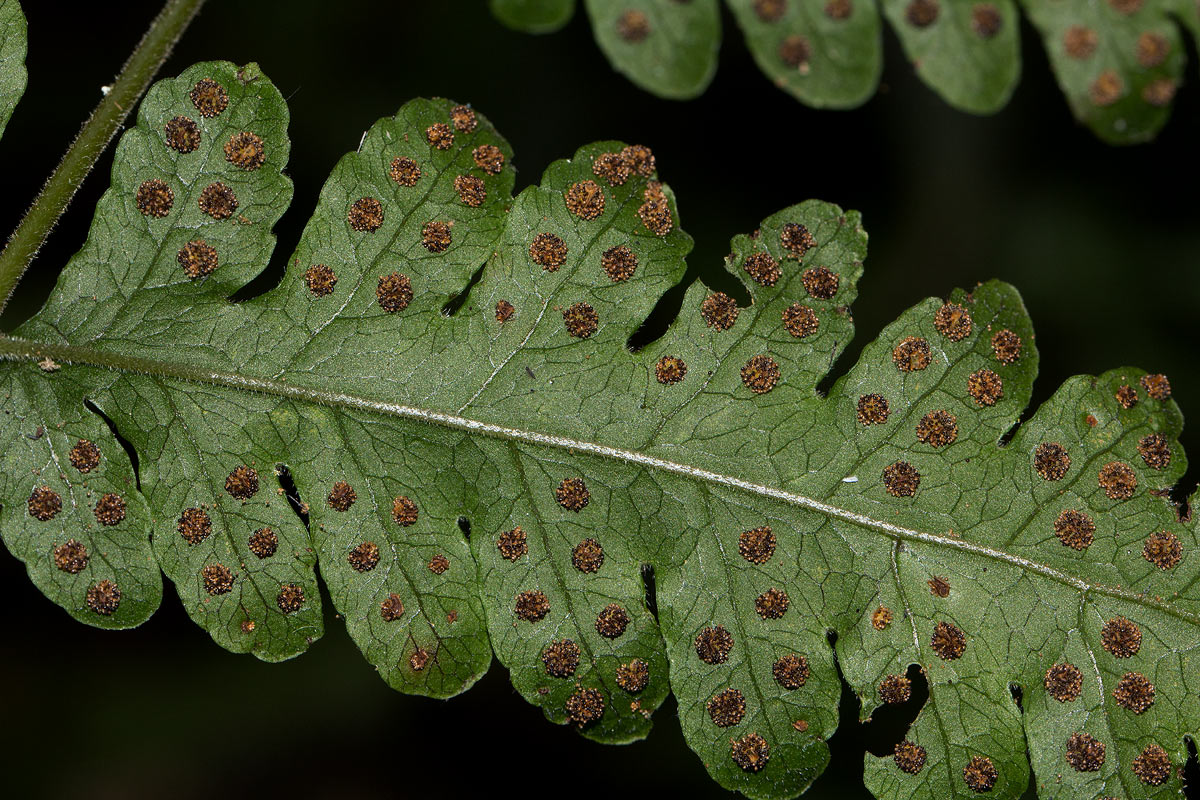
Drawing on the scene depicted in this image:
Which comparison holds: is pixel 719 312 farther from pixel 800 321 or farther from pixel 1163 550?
pixel 1163 550

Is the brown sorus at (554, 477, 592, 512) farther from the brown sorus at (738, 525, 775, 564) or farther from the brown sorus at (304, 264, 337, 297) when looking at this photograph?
the brown sorus at (304, 264, 337, 297)

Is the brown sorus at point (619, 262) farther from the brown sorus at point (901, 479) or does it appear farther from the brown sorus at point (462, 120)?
the brown sorus at point (901, 479)

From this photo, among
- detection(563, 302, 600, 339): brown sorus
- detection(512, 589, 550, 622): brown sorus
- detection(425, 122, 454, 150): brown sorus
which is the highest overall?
detection(425, 122, 454, 150): brown sorus

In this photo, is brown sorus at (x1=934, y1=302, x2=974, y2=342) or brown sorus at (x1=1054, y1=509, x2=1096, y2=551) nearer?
brown sorus at (x1=1054, y1=509, x2=1096, y2=551)

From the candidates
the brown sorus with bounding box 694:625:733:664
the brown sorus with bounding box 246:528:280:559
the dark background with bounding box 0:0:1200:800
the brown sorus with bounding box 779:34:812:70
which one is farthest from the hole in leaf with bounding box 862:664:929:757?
the brown sorus with bounding box 779:34:812:70

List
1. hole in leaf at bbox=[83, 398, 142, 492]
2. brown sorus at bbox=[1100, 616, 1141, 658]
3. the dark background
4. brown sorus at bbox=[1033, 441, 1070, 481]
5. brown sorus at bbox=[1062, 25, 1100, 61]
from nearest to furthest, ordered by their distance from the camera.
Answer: brown sorus at bbox=[1062, 25, 1100, 61] < brown sorus at bbox=[1100, 616, 1141, 658] < brown sorus at bbox=[1033, 441, 1070, 481] < hole in leaf at bbox=[83, 398, 142, 492] < the dark background

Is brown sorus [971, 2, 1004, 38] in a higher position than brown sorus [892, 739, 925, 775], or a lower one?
higher

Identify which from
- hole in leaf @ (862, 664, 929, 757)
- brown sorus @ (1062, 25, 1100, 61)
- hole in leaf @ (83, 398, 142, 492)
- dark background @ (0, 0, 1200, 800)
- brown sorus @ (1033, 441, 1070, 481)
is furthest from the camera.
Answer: dark background @ (0, 0, 1200, 800)
